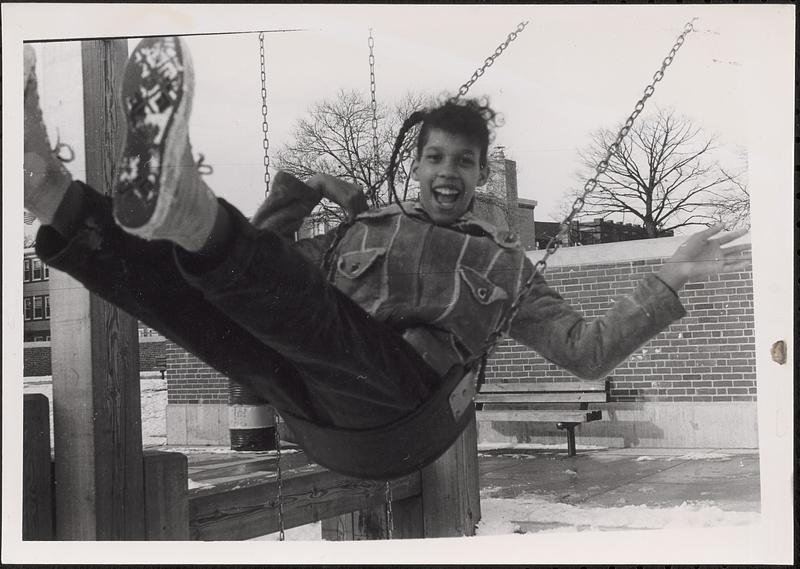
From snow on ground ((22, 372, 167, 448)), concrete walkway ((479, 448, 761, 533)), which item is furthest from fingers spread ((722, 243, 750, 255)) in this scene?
snow on ground ((22, 372, 167, 448))

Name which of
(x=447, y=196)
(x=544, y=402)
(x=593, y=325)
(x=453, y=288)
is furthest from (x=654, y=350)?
(x=447, y=196)

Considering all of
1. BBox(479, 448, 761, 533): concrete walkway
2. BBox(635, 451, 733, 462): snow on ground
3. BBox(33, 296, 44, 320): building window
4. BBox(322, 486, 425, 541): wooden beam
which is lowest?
BBox(322, 486, 425, 541): wooden beam

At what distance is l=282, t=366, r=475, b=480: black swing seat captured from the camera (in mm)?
2182

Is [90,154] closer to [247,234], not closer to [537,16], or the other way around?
[247,234]

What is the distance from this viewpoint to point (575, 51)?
2.38 meters

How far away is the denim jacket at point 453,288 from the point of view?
7.33 feet

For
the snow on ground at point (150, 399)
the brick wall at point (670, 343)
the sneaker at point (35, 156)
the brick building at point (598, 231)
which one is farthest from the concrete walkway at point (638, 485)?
the sneaker at point (35, 156)

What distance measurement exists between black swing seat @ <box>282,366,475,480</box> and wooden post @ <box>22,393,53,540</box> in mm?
632

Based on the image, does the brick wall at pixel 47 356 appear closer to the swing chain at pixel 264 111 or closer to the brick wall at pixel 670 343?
the swing chain at pixel 264 111

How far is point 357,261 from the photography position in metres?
2.26

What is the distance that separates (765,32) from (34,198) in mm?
2082

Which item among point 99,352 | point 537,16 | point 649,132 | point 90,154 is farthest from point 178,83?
point 649,132

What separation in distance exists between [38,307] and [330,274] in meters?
0.81

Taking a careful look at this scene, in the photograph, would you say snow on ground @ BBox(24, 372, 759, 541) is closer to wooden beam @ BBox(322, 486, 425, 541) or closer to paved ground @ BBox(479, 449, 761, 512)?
paved ground @ BBox(479, 449, 761, 512)
